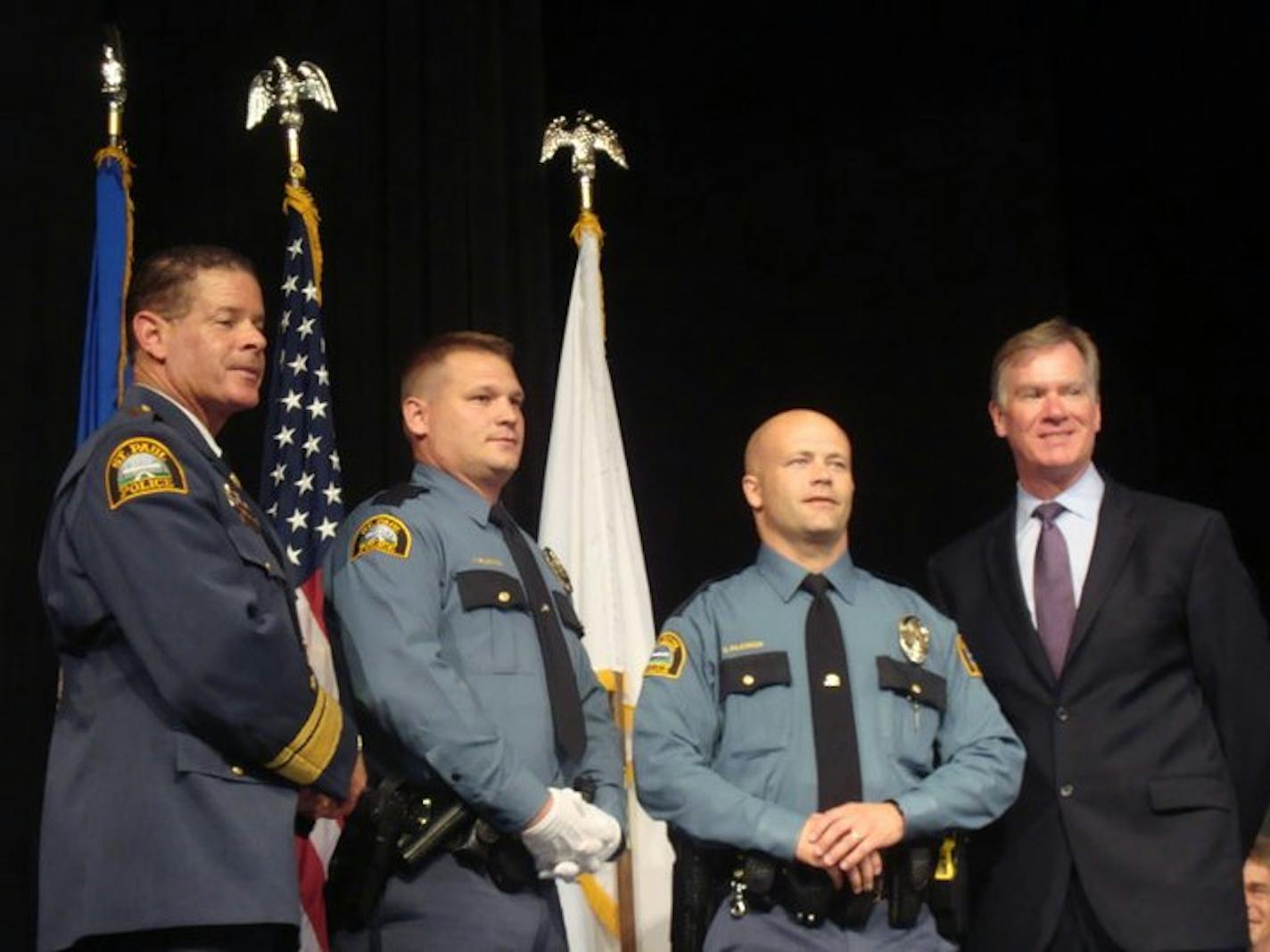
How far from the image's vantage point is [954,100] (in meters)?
6.15

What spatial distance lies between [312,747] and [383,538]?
619 millimetres

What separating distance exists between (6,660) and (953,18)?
11.5 feet

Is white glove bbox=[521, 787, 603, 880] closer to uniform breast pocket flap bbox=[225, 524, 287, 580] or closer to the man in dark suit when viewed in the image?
uniform breast pocket flap bbox=[225, 524, 287, 580]

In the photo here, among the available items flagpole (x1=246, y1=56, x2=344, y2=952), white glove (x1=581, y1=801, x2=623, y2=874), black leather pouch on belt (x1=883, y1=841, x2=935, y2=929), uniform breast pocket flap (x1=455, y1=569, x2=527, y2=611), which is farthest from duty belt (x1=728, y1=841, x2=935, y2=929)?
flagpole (x1=246, y1=56, x2=344, y2=952)

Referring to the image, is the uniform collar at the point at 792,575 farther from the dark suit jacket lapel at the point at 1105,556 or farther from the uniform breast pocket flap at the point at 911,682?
the dark suit jacket lapel at the point at 1105,556

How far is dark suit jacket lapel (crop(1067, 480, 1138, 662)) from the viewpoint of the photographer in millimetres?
4098

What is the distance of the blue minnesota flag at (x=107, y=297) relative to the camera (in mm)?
4445

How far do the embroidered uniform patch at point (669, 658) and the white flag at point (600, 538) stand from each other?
1.10 metres

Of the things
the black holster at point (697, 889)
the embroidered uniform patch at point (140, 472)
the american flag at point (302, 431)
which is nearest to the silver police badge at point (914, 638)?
the black holster at point (697, 889)

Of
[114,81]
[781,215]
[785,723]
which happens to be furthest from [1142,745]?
[114,81]

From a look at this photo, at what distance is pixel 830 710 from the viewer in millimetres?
3848

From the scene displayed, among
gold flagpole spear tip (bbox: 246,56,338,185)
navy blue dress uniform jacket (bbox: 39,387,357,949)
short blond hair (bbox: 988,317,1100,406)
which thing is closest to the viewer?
navy blue dress uniform jacket (bbox: 39,387,357,949)

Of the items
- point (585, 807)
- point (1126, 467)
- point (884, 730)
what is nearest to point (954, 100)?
point (1126, 467)

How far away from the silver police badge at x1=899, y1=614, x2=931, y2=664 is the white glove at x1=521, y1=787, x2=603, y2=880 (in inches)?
29.9
